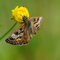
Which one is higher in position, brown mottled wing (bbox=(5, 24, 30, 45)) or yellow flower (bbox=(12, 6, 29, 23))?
yellow flower (bbox=(12, 6, 29, 23))

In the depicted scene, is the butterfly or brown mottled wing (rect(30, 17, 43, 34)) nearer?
the butterfly

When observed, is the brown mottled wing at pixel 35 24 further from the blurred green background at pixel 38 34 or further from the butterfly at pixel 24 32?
the blurred green background at pixel 38 34

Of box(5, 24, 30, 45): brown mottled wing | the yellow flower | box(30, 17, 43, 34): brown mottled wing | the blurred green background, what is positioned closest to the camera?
box(5, 24, 30, 45): brown mottled wing

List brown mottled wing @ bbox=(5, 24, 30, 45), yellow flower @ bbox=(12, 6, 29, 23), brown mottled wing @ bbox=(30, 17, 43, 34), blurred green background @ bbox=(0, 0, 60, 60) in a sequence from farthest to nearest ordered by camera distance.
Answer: blurred green background @ bbox=(0, 0, 60, 60) < brown mottled wing @ bbox=(30, 17, 43, 34) < yellow flower @ bbox=(12, 6, 29, 23) < brown mottled wing @ bbox=(5, 24, 30, 45)

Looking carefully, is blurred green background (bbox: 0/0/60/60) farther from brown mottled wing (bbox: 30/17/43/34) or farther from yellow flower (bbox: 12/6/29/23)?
yellow flower (bbox: 12/6/29/23)

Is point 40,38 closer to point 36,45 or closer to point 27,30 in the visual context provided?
point 36,45

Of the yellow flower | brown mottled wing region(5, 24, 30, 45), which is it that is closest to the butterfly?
brown mottled wing region(5, 24, 30, 45)

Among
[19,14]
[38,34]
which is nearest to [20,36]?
[19,14]

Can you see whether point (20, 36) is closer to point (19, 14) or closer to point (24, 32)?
point (24, 32)
